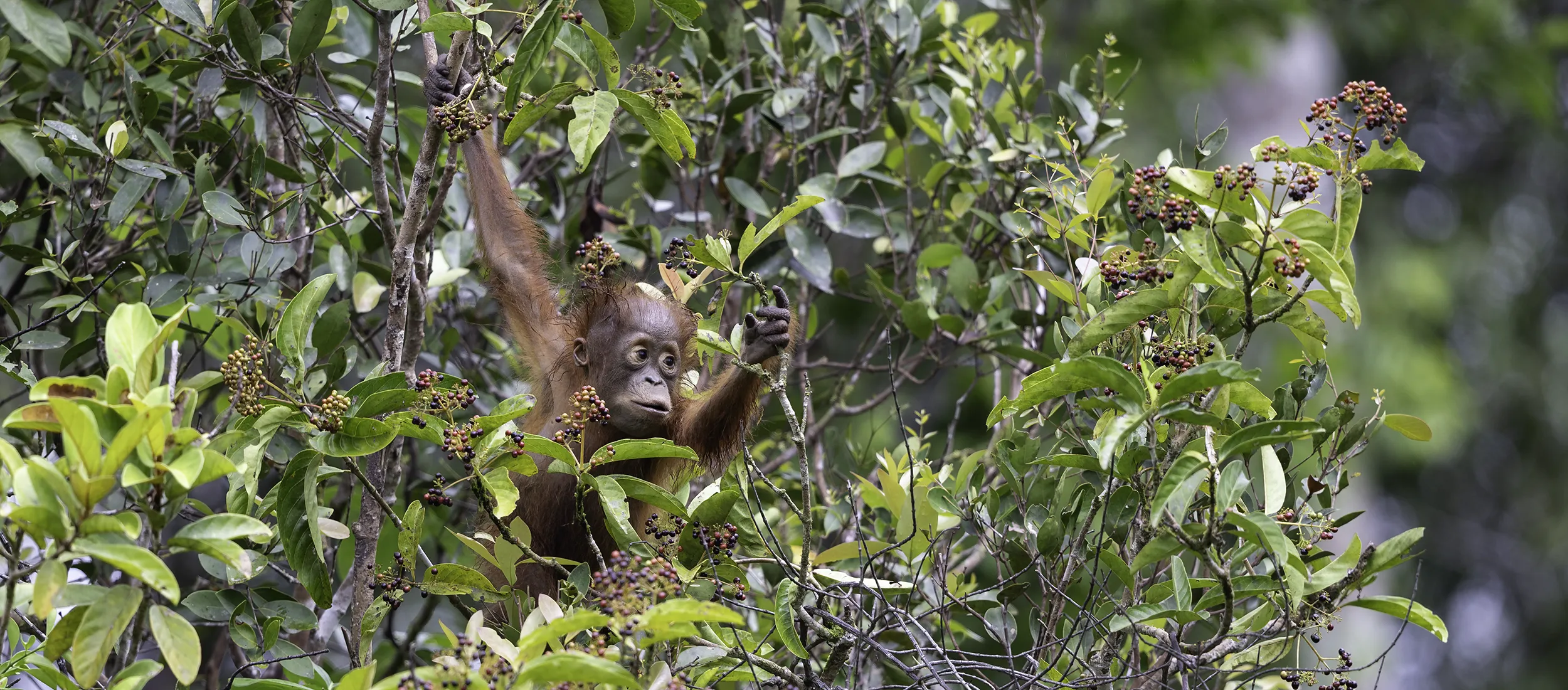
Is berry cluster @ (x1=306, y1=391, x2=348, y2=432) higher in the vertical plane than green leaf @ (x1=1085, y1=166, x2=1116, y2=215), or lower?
lower

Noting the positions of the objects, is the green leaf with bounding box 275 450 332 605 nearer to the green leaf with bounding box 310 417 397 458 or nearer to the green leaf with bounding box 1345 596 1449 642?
the green leaf with bounding box 310 417 397 458

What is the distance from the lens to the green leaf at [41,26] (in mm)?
3260

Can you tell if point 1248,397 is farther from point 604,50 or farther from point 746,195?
point 746,195

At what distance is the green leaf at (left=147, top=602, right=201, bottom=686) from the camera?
215cm

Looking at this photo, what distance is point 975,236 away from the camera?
5262 millimetres

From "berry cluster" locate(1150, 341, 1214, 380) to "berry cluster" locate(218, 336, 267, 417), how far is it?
1792mm

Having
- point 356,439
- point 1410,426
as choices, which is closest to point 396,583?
point 356,439

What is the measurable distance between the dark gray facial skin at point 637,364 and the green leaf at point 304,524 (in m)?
1.47

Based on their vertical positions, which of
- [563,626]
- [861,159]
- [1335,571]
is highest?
[861,159]

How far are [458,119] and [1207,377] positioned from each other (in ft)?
5.52

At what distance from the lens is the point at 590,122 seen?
8.73 ft

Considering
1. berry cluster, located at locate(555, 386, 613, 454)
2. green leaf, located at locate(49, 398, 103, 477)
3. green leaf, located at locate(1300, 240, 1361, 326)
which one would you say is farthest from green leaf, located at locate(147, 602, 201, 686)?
green leaf, located at locate(1300, 240, 1361, 326)

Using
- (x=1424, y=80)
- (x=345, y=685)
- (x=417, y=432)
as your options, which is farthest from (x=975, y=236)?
(x=1424, y=80)

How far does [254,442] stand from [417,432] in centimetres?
35
